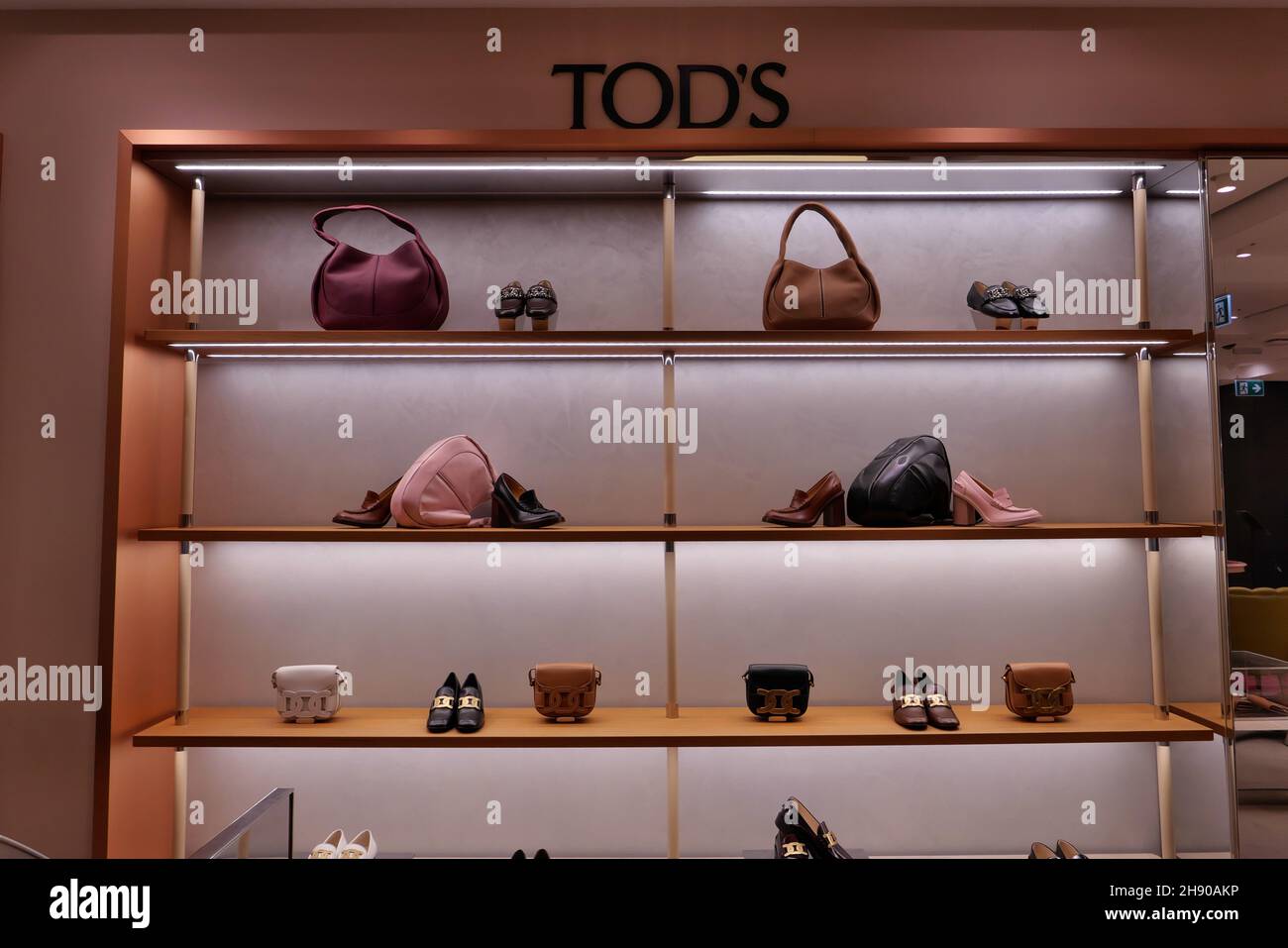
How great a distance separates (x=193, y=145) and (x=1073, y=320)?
3.10 metres

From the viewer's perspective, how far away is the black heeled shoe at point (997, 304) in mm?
2510

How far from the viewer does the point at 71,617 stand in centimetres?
250

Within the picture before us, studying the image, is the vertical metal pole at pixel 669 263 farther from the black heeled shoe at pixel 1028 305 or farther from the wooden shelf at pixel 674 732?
the wooden shelf at pixel 674 732

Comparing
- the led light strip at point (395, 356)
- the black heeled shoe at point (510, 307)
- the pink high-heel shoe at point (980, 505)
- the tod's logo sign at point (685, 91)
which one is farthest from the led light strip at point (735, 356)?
the tod's logo sign at point (685, 91)

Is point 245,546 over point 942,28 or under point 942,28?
under

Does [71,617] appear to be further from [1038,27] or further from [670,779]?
[1038,27]

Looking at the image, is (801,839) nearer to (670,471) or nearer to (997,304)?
(670,471)

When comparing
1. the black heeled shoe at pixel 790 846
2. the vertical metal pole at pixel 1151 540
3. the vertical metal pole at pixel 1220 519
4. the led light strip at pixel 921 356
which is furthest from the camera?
the led light strip at pixel 921 356

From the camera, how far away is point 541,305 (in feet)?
8.04

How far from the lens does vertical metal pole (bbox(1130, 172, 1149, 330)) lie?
8.44ft

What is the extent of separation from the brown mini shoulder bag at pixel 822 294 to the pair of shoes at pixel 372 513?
142 centimetres

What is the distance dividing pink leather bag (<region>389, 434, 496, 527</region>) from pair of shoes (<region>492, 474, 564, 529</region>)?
6cm

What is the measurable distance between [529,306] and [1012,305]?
1.63 metres
